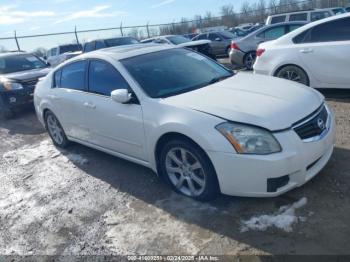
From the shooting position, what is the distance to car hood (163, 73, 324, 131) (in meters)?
3.19

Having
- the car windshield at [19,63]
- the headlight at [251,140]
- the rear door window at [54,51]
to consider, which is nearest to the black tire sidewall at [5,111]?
the car windshield at [19,63]

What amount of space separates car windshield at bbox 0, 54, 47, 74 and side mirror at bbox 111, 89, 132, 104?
6.97 meters

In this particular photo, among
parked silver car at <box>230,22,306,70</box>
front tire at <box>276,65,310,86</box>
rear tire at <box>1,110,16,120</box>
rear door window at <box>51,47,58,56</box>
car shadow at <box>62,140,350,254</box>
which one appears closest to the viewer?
car shadow at <box>62,140,350,254</box>

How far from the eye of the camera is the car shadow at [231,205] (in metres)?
Result: 2.91

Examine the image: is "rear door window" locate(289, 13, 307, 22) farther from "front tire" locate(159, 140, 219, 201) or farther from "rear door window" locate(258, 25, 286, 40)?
"front tire" locate(159, 140, 219, 201)

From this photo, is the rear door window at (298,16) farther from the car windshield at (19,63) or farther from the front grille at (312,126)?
the front grille at (312,126)

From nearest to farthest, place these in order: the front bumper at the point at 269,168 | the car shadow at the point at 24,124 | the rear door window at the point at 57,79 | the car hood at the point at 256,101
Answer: the front bumper at the point at 269,168 < the car hood at the point at 256,101 < the rear door window at the point at 57,79 < the car shadow at the point at 24,124

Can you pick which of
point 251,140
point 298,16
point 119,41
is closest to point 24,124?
point 251,140

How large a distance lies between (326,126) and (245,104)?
0.91m

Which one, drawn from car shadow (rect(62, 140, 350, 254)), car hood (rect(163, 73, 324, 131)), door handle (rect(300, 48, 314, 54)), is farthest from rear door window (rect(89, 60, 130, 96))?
door handle (rect(300, 48, 314, 54))

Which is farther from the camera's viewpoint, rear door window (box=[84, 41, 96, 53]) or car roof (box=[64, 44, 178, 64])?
rear door window (box=[84, 41, 96, 53])

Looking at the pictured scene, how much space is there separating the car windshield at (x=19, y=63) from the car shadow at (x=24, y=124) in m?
1.17

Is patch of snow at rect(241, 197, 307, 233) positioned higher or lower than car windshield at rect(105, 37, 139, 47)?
lower

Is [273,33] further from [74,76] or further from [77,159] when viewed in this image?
[77,159]
